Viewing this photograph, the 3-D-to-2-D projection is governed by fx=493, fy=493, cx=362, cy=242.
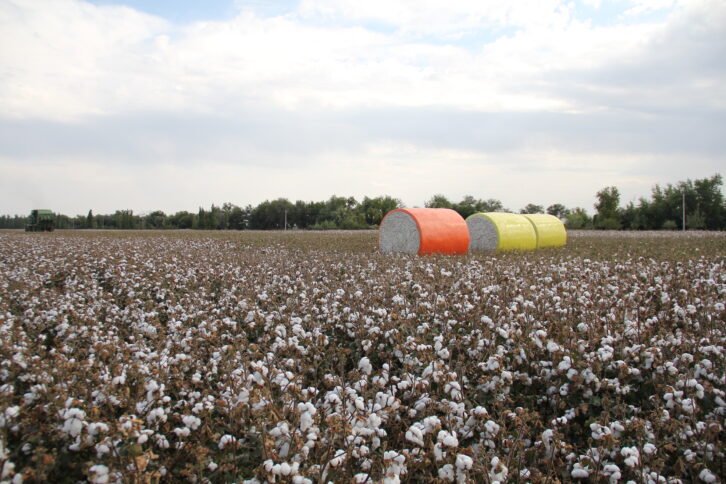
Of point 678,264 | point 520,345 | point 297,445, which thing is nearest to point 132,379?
point 297,445

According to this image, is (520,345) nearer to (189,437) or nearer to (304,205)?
(189,437)

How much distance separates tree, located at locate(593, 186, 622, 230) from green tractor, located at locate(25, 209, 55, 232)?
75461 millimetres

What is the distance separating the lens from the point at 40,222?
150ft

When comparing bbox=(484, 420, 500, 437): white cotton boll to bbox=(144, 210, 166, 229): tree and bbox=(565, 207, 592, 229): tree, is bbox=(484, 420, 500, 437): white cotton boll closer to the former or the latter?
bbox=(565, 207, 592, 229): tree

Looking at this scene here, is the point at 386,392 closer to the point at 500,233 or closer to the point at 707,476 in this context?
the point at 707,476

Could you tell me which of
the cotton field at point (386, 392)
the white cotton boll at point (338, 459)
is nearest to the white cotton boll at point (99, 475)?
the cotton field at point (386, 392)

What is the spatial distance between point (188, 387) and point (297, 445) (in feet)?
5.65

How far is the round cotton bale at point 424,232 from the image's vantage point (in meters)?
17.1

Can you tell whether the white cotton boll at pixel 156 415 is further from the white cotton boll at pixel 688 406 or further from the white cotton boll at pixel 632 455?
the white cotton boll at pixel 688 406

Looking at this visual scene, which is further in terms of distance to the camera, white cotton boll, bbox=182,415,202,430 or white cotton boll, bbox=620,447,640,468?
white cotton boll, bbox=182,415,202,430

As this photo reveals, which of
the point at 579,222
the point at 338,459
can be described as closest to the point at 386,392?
the point at 338,459

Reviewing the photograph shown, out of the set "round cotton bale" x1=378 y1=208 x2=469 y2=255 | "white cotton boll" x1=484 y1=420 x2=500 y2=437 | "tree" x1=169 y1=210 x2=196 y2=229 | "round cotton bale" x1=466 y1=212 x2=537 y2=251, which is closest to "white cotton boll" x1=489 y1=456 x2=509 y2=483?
"white cotton boll" x1=484 y1=420 x2=500 y2=437

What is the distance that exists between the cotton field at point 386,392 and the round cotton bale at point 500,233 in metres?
10.7

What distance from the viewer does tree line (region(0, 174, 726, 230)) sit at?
76312 millimetres
